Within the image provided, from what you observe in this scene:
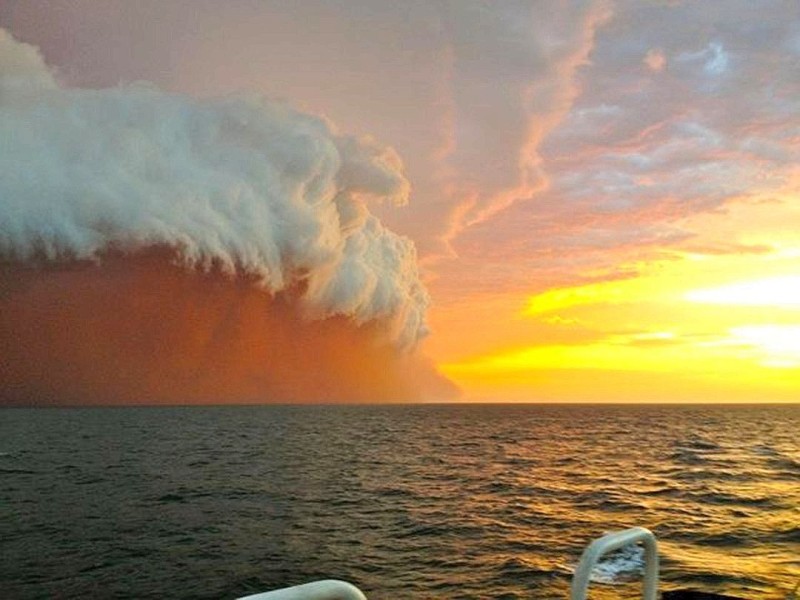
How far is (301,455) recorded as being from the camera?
274ft

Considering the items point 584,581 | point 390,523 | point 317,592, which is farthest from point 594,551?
point 390,523

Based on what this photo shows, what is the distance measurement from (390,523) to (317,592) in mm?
33109

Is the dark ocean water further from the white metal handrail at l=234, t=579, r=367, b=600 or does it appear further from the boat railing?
the white metal handrail at l=234, t=579, r=367, b=600

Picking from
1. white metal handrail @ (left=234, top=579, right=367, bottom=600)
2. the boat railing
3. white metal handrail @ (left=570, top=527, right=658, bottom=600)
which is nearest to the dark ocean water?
the boat railing

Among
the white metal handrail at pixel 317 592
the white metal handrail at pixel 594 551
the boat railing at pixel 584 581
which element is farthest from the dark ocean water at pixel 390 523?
the white metal handrail at pixel 317 592

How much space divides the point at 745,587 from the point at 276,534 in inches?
795

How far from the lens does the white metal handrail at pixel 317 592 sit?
2704 mm

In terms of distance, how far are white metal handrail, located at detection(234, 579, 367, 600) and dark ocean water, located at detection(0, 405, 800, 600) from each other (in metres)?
19.6

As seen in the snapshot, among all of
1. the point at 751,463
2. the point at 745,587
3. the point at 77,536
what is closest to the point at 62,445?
the point at 77,536

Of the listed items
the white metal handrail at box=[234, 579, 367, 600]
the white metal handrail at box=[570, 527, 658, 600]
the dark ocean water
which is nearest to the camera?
the white metal handrail at box=[234, 579, 367, 600]

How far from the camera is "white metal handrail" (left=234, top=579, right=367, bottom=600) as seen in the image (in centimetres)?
270

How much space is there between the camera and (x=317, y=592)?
2.84 meters

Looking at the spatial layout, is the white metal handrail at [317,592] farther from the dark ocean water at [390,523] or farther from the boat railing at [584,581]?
the dark ocean water at [390,523]

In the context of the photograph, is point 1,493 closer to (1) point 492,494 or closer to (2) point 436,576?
(1) point 492,494
